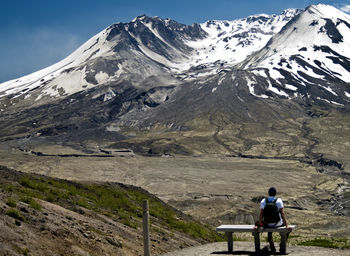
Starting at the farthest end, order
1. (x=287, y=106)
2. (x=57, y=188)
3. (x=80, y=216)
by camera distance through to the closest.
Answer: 1. (x=287, y=106)
2. (x=57, y=188)
3. (x=80, y=216)

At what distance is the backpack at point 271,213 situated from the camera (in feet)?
44.4

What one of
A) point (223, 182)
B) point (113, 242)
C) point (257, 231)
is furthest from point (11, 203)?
point (223, 182)

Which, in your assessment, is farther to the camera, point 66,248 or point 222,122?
point 222,122

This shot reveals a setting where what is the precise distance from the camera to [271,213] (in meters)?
13.6

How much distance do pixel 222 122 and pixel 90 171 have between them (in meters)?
77.9

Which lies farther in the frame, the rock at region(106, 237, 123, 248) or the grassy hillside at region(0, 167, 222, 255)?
the rock at region(106, 237, 123, 248)

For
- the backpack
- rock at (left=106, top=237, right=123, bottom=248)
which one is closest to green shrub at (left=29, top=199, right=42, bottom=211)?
rock at (left=106, top=237, right=123, bottom=248)

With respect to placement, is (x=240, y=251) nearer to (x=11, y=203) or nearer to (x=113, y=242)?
(x=113, y=242)

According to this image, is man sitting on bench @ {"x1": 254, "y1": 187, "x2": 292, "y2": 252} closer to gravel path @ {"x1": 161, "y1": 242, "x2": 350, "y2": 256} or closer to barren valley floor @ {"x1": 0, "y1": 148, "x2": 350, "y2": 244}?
gravel path @ {"x1": 161, "y1": 242, "x2": 350, "y2": 256}

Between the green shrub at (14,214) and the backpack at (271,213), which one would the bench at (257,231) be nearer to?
the backpack at (271,213)

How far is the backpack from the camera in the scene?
13.5 m

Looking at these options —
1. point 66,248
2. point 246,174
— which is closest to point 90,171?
point 246,174

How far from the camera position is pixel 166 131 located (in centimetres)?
18250

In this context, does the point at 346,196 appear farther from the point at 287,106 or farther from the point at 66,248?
the point at 287,106
